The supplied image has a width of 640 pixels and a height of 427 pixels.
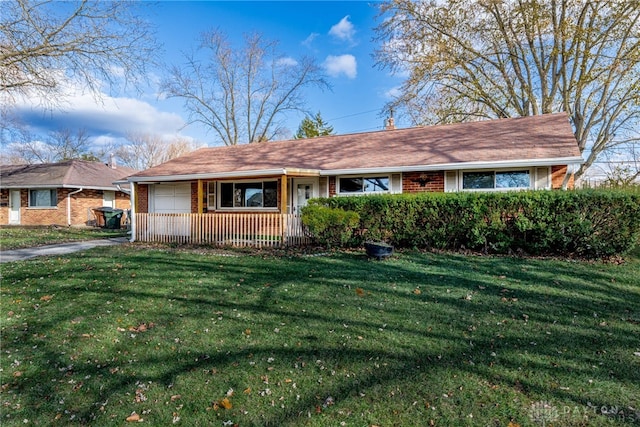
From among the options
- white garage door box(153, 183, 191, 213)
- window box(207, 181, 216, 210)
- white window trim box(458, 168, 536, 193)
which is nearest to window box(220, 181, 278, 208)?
window box(207, 181, 216, 210)

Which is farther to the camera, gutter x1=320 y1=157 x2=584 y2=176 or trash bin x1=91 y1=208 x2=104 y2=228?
trash bin x1=91 y1=208 x2=104 y2=228

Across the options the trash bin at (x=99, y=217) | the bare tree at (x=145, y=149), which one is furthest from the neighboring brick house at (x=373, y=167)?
the bare tree at (x=145, y=149)

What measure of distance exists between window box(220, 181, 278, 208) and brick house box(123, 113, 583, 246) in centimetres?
4

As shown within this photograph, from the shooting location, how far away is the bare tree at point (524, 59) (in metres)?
15.6

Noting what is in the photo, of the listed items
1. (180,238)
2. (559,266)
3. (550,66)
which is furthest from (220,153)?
(550,66)

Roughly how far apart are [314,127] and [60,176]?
21.7 m

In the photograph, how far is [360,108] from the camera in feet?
96.9

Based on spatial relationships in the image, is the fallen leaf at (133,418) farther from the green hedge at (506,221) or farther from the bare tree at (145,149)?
the bare tree at (145,149)

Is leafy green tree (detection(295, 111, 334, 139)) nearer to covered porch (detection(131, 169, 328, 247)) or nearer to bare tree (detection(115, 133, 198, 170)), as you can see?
bare tree (detection(115, 133, 198, 170))

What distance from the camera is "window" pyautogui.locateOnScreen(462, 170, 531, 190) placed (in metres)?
9.95

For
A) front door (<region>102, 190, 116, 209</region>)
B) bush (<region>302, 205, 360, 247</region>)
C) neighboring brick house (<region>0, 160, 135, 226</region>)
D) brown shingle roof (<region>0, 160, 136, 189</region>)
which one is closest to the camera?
bush (<region>302, 205, 360, 247</region>)

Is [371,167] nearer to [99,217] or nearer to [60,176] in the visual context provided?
[99,217]

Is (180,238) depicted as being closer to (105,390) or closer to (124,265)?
(124,265)

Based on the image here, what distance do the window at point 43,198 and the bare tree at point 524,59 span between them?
2034 cm
